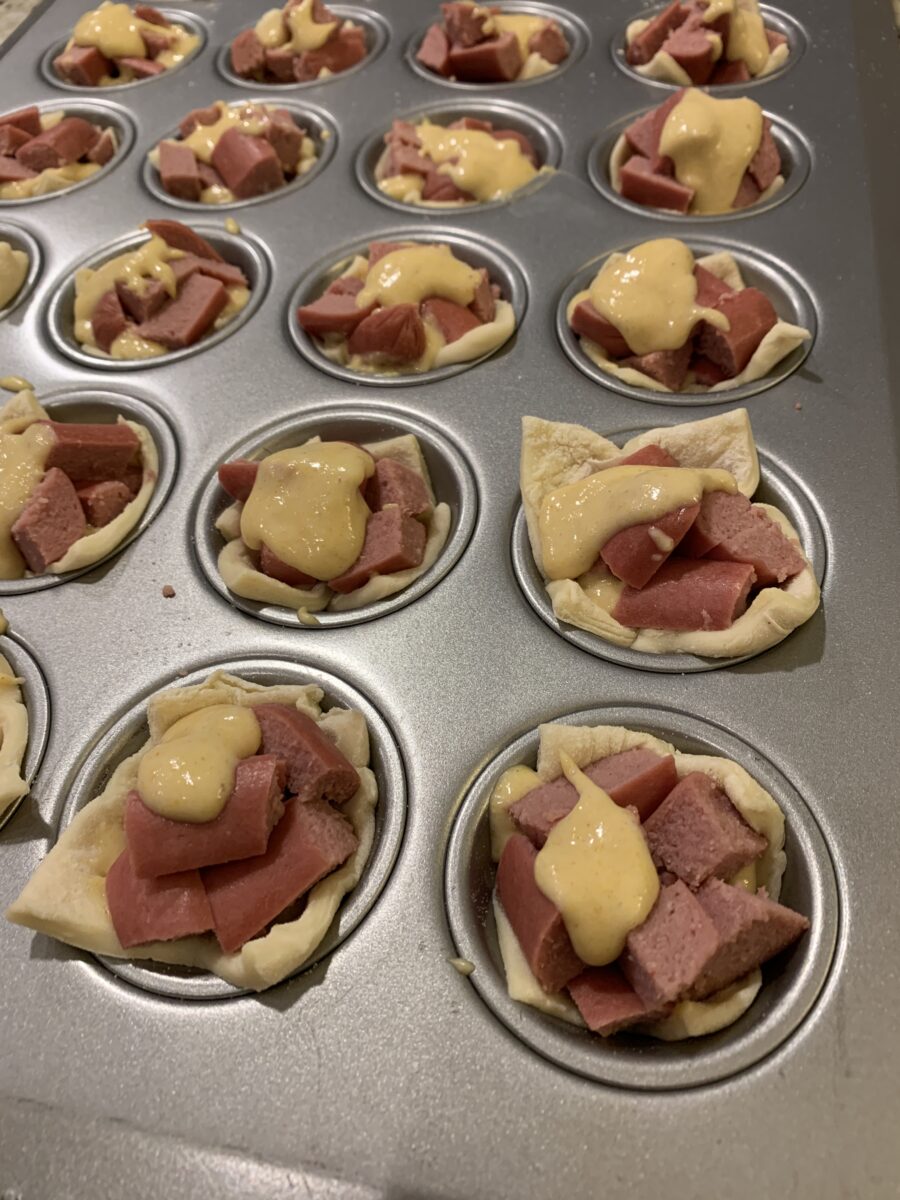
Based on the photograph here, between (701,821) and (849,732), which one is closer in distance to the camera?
(701,821)

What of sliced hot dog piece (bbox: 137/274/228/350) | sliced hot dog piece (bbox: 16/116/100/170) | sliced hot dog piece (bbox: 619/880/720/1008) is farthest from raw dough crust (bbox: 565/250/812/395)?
sliced hot dog piece (bbox: 16/116/100/170)

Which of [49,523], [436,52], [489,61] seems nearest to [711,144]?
[489,61]

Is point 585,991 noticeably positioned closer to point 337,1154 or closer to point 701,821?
point 701,821

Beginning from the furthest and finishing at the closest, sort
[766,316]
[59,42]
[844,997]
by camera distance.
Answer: [59,42] → [766,316] → [844,997]

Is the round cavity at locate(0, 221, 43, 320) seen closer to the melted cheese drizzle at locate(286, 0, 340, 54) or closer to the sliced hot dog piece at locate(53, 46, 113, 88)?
the sliced hot dog piece at locate(53, 46, 113, 88)

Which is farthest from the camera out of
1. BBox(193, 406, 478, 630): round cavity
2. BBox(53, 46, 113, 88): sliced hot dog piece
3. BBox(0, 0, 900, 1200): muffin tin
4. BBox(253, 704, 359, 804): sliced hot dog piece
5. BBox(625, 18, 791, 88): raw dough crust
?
BBox(53, 46, 113, 88): sliced hot dog piece

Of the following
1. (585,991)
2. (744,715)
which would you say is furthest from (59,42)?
(585,991)

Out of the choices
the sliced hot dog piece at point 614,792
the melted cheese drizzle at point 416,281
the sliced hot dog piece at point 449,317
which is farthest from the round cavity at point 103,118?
the sliced hot dog piece at point 614,792
